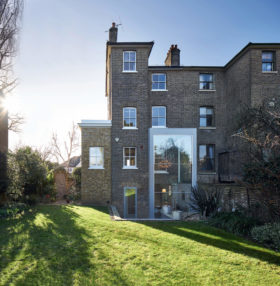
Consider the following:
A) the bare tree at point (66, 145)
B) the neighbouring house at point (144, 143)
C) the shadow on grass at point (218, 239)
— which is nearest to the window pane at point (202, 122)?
the neighbouring house at point (144, 143)

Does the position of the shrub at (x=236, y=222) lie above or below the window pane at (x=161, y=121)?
below

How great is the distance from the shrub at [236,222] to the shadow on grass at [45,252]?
5604mm

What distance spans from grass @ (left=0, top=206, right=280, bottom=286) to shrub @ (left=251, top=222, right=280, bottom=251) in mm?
414

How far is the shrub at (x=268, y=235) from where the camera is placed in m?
7.07

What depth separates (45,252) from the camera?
18.8ft

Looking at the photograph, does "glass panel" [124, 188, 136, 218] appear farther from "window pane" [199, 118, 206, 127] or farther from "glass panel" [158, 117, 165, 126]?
"window pane" [199, 118, 206, 127]

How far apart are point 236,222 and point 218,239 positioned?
5.69ft

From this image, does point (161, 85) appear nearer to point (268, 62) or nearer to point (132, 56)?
point (132, 56)

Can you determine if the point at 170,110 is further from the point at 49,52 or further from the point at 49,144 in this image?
the point at 49,144

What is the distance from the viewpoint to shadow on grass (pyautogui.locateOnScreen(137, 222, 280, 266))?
645 centimetres

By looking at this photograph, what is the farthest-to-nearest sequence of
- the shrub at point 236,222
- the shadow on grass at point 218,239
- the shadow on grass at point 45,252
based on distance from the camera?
1. the shrub at point 236,222
2. the shadow on grass at point 218,239
3. the shadow on grass at point 45,252

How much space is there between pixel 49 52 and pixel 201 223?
13.4m

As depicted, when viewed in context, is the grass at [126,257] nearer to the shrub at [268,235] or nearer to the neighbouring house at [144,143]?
the shrub at [268,235]

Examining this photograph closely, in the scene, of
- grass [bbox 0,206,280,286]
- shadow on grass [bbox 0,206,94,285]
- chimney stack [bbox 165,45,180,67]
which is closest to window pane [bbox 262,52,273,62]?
chimney stack [bbox 165,45,180,67]
